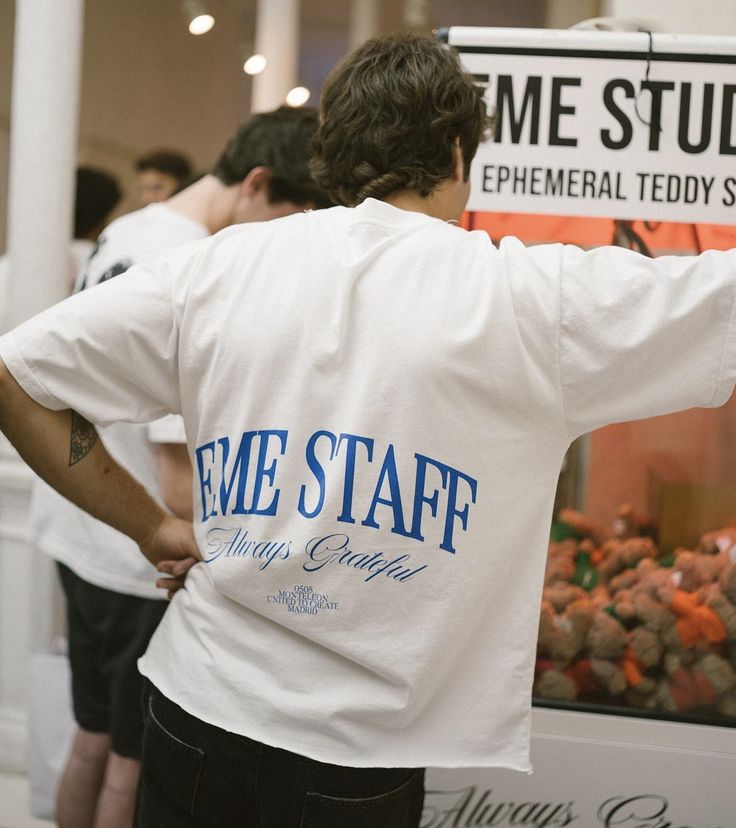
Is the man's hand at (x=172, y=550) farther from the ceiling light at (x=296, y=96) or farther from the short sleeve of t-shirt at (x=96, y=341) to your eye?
the ceiling light at (x=296, y=96)

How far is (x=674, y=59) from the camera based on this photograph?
5.70ft

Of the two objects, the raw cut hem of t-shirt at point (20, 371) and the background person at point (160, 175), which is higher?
the background person at point (160, 175)

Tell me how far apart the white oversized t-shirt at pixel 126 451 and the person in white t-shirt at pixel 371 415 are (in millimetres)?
776

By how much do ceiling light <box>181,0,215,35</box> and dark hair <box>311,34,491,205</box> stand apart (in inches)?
215

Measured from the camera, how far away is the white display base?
1.75 m

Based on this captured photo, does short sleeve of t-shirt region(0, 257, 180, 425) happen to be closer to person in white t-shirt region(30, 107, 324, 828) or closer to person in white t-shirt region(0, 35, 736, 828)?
person in white t-shirt region(0, 35, 736, 828)

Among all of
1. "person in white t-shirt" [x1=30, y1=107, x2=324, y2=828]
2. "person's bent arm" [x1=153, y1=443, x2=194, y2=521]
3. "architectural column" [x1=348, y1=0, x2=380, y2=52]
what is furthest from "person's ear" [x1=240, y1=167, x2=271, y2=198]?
"architectural column" [x1=348, y1=0, x2=380, y2=52]

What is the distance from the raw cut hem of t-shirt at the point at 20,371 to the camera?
120cm

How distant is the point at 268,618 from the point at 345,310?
1.26 ft

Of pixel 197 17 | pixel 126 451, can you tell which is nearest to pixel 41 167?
pixel 126 451

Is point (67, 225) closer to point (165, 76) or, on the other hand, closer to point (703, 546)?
point (703, 546)

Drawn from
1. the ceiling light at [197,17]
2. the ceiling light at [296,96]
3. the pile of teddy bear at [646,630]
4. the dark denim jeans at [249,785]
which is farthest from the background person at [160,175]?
the dark denim jeans at [249,785]

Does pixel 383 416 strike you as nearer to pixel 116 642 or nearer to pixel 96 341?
pixel 96 341

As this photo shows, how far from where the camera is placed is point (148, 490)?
1997 mm
